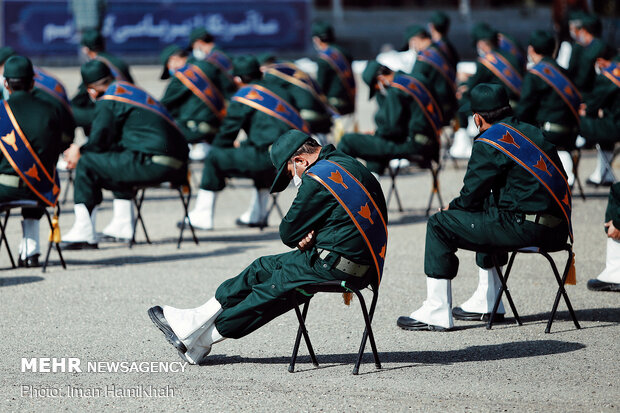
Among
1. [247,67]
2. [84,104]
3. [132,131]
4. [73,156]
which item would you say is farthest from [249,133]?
[84,104]

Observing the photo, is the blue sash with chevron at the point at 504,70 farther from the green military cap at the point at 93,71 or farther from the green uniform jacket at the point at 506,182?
the green uniform jacket at the point at 506,182

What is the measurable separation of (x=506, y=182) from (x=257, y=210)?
15.3 ft

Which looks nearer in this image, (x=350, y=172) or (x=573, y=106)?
(x=350, y=172)

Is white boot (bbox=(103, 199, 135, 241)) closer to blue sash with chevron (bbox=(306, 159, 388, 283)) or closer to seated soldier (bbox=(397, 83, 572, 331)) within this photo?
seated soldier (bbox=(397, 83, 572, 331))

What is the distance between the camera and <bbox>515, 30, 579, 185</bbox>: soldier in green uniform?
35.5 ft

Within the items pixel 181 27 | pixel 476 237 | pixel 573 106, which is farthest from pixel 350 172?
pixel 181 27

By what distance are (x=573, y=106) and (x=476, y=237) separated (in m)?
4.86

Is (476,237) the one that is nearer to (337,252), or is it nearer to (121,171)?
(337,252)

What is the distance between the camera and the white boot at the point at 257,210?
10773 millimetres

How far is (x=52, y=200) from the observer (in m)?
8.64

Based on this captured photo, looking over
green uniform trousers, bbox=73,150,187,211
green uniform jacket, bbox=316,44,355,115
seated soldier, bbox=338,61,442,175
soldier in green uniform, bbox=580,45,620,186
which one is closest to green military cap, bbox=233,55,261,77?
seated soldier, bbox=338,61,442,175

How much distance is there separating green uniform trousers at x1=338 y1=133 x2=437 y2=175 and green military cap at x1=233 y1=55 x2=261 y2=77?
123cm

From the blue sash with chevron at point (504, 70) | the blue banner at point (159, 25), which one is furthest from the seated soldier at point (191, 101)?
the blue banner at point (159, 25)

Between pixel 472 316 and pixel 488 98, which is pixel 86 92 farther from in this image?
pixel 488 98
